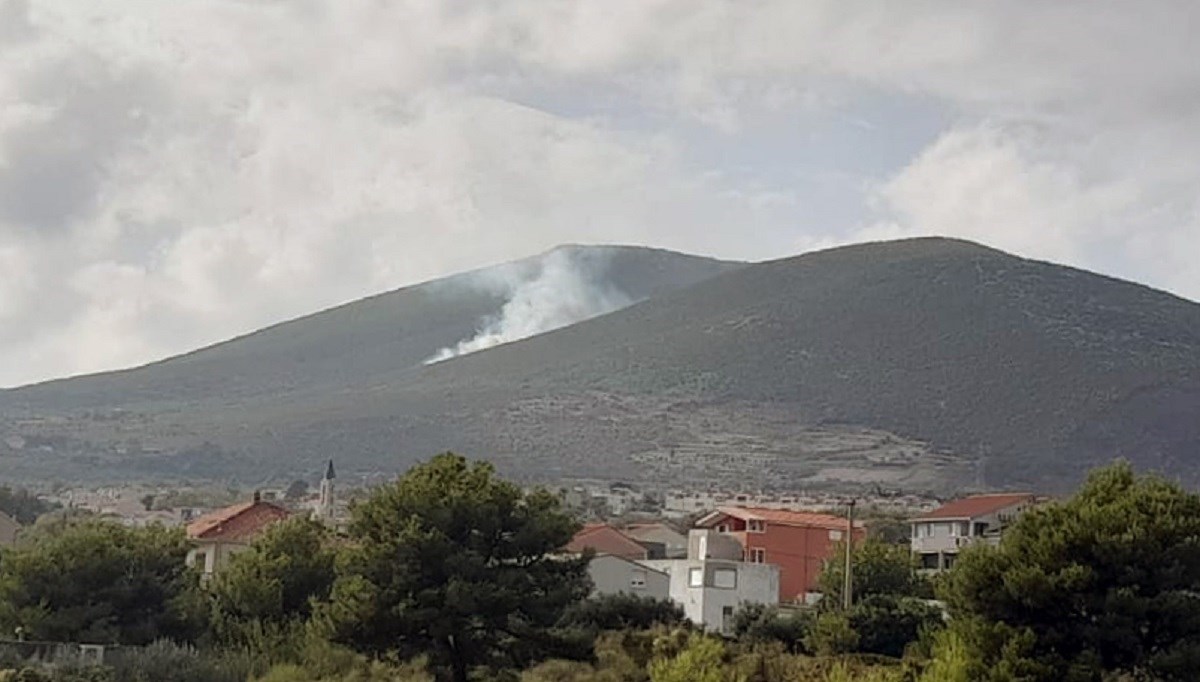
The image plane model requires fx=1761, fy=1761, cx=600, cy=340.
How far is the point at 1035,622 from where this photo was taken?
2541cm

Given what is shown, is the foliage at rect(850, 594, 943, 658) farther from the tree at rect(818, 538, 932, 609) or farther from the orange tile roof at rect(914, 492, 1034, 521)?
the orange tile roof at rect(914, 492, 1034, 521)

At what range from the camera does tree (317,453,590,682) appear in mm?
30750

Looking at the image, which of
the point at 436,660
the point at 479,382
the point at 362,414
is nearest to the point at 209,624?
the point at 436,660

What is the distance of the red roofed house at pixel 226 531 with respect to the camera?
5403 cm

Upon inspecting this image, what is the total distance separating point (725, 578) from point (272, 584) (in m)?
16.7

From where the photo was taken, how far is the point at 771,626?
40875 mm

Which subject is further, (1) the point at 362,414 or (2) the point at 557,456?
(1) the point at 362,414

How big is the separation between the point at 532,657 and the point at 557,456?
3407 inches

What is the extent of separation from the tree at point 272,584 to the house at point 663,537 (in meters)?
29.2

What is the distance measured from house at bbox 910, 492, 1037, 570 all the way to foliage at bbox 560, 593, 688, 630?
79.6 ft

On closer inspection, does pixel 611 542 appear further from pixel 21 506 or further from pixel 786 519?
pixel 21 506

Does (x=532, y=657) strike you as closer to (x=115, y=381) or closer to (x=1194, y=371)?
(x=1194, y=371)

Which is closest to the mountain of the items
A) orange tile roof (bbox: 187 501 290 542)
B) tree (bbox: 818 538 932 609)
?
orange tile roof (bbox: 187 501 290 542)

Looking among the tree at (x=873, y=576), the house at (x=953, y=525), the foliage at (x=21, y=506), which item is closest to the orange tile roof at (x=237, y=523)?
the tree at (x=873, y=576)
